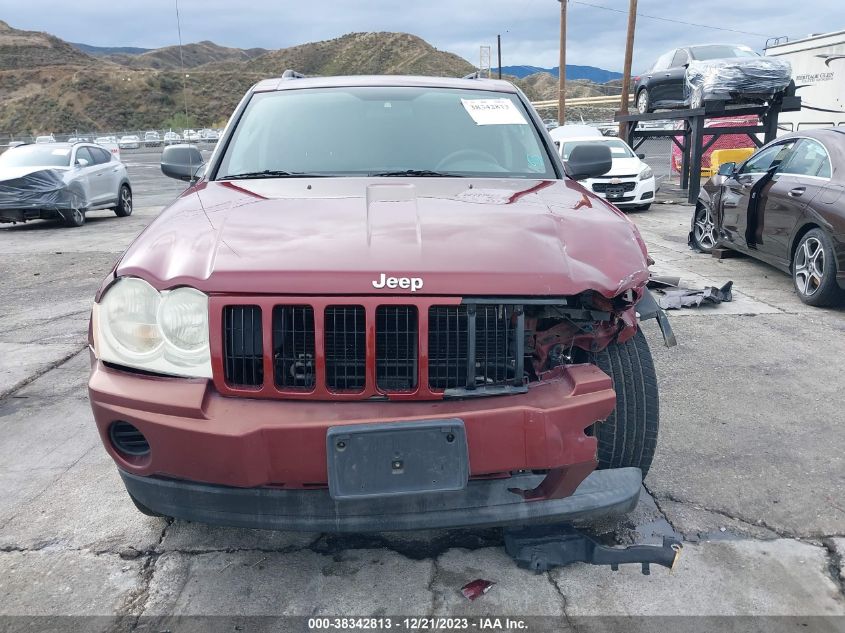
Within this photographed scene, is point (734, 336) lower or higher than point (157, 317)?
lower

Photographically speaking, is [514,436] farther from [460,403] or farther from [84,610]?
[84,610]

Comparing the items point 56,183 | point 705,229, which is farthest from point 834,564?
point 56,183

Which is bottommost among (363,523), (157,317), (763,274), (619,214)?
(763,274)

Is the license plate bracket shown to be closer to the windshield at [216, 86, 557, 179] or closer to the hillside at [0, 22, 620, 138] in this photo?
the windshield at [216, 86, 557, 179]

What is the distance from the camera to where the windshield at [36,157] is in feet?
42.2

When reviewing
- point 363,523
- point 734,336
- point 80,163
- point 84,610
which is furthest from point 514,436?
point 80,163

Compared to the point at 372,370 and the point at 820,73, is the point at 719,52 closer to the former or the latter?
the point at 820,73

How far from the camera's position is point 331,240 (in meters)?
2.32

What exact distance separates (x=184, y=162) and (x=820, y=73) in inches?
798

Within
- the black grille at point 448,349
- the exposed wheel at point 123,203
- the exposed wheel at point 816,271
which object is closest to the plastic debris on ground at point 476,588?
the black grille at point 448,349

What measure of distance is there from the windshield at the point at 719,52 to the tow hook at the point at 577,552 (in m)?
14.7

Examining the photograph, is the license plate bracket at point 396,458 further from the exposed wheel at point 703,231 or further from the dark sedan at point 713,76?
the dark sedan at point 713,76

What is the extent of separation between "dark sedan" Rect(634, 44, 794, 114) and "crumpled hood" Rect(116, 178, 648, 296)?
12980mm

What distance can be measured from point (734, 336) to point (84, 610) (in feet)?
15.6
